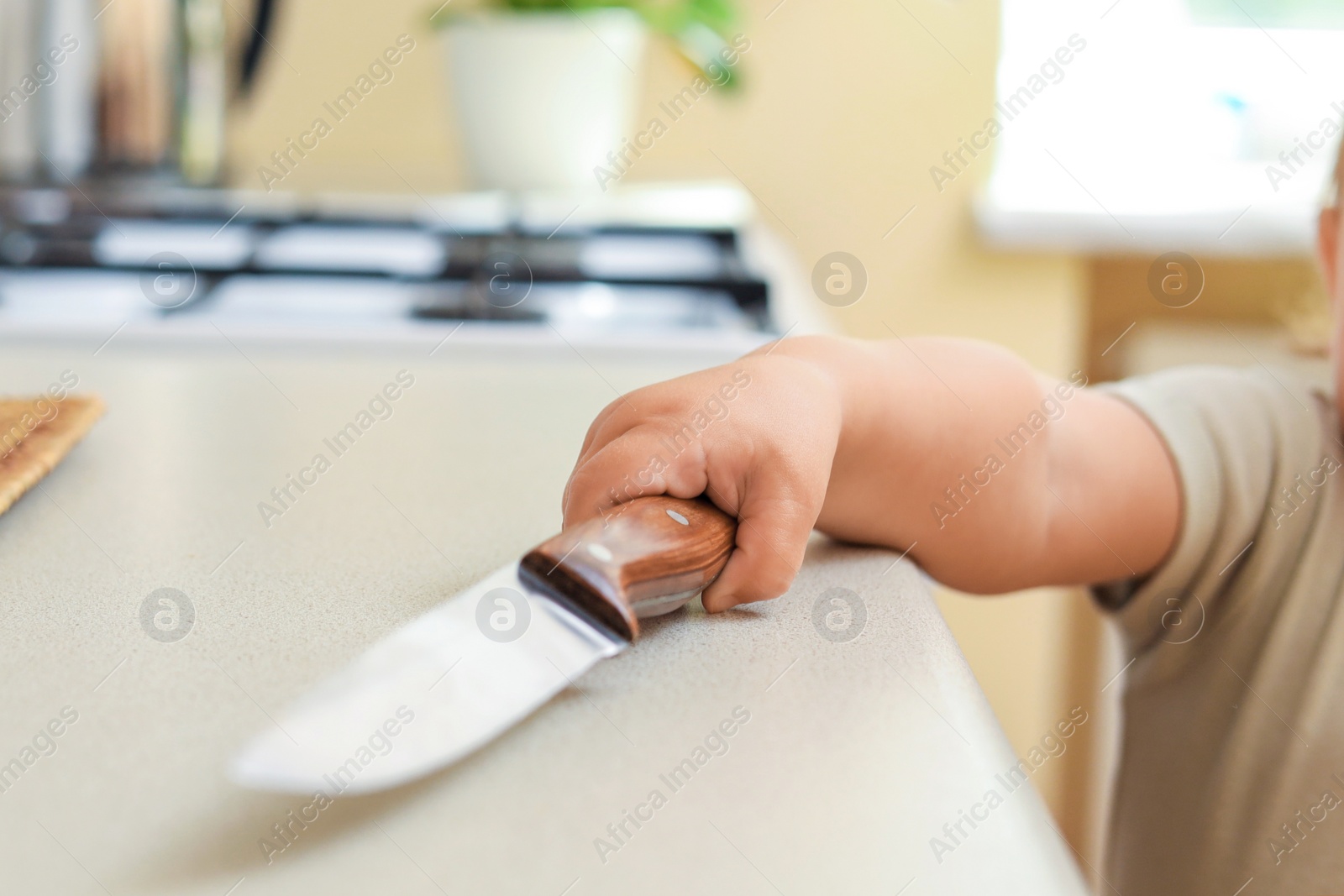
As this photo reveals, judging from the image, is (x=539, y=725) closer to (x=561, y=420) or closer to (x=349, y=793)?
(x=349, y=793)

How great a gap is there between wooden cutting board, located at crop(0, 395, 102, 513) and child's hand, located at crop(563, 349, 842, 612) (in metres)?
0.20

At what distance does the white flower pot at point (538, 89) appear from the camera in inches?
44.6

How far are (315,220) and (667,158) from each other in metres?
0.66

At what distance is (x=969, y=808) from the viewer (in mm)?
235

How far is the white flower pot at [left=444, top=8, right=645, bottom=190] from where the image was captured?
3.71 feet

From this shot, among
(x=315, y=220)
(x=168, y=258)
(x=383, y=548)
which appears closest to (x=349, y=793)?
(x=383, y=548)

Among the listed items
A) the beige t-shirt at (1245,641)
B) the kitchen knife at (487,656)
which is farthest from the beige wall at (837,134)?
the kitchen knife at (487,656)

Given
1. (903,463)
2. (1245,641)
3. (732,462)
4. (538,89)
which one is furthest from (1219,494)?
(538,89)

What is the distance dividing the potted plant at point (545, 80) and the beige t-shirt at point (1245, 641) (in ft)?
2.34

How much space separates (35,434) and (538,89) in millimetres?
794

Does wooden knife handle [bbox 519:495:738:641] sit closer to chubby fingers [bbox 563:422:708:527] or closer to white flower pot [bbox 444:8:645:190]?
chubby fingers [bbox 563:422:708:527]

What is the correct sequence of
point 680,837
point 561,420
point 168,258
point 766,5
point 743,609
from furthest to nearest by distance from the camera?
point 766,5, point 168,258, point 561,420, point 743,609, point 680,837

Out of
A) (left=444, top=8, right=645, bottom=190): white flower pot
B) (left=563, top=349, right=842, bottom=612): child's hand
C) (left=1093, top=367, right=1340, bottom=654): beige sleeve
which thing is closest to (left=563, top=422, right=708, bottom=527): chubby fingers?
(left=563, top=349, right=842, bottom=612): child's hand

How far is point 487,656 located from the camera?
271mm
